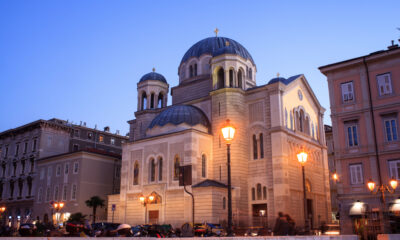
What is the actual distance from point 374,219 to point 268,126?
14.3 meters

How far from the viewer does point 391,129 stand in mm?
27297

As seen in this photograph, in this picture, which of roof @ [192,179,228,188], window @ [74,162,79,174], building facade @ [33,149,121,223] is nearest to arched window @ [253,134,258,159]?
roof @ [192,179,228,188]

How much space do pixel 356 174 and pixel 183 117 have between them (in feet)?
59.1

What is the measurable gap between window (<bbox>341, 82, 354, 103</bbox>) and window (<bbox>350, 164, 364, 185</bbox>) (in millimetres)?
4828

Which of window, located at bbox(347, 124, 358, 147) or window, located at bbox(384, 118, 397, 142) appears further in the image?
window, located at bbox(347, 124, 358, 147)

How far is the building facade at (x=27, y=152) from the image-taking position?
5741cm

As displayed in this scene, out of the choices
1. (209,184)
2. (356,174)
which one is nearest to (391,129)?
(356,174)

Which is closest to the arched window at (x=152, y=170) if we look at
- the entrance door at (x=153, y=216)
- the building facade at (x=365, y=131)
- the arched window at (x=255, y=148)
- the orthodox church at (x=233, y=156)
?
the orthodox church at (x=233, y=156)

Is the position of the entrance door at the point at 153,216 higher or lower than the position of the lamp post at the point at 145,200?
lower

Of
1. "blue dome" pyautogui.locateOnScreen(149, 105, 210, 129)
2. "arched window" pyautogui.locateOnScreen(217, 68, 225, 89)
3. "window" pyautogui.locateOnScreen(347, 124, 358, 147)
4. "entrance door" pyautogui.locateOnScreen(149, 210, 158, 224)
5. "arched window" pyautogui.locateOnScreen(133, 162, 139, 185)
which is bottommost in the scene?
"entrance door" pyautogui.locateOnScreen(149, 210, 158, 224)

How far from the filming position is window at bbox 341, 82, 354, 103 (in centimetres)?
2931

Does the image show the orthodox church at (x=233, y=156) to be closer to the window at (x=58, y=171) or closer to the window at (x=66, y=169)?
the window at (x=66, y=169)

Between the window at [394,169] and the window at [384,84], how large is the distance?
482 centimetres

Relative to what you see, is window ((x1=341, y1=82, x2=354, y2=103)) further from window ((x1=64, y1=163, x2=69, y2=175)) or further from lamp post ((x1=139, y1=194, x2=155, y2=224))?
window ((x1=64, y1=163, x2=69, y2=175))
